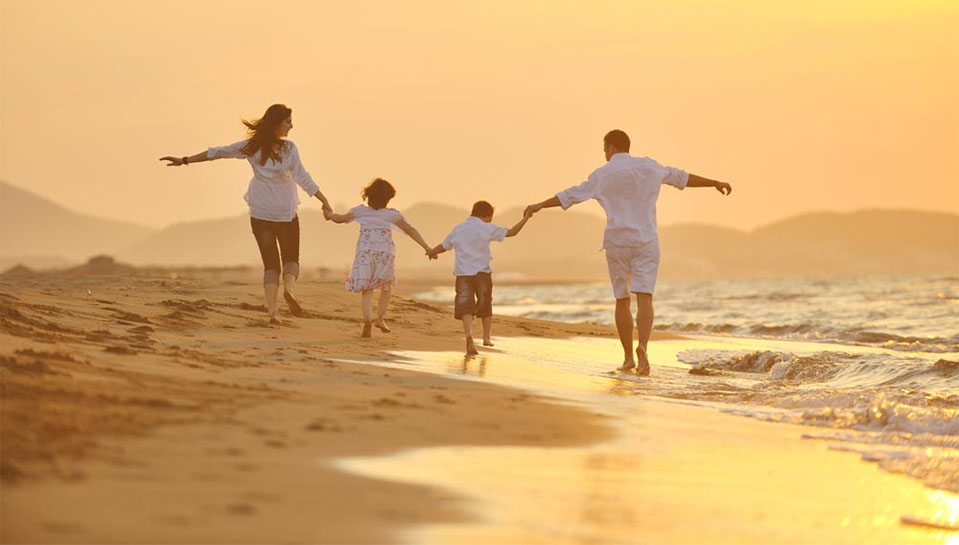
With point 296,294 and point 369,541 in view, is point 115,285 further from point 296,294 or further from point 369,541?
Answer: point 369,541

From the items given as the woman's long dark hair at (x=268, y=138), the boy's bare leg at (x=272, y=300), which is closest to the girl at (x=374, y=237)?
the boy's bare leg at (x=272, y=300)

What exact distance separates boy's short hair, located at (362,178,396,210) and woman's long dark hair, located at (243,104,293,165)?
3.24 feet

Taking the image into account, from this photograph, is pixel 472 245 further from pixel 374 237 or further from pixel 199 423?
pixel 199 423

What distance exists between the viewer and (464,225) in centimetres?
1053

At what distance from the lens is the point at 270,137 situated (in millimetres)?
9961

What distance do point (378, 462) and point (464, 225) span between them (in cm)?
664

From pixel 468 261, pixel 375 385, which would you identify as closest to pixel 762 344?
pixel 468 261

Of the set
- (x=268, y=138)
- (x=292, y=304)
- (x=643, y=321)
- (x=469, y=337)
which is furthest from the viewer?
(x=292, y=304)

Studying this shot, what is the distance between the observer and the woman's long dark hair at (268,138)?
9945mm

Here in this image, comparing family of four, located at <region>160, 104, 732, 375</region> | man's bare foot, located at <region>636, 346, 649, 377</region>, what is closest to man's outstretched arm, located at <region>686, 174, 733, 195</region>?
family of four, located at <region>160, 104, 732, 375</region>

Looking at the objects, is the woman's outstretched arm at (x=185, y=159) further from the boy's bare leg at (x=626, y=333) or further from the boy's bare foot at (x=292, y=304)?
the boy's bare leg at (x=626, y=333)

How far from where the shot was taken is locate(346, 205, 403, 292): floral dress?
10609 mm

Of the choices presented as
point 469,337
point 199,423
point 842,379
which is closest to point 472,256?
point 469,337

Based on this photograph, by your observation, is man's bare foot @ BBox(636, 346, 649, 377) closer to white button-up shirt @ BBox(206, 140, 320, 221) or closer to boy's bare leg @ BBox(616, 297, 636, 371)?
boy's bare leg @ BBox(616, 297, 636, 371)
